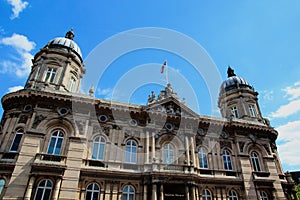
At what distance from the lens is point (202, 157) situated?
76.7 feet

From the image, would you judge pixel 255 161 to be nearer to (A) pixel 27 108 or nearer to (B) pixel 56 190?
(B) pixel 56 190

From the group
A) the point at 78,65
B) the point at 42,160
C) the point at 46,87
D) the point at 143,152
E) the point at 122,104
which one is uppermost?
the point at 78,65

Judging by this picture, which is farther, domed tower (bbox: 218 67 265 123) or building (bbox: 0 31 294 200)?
domed tower (bbox: 218 67 265 123)

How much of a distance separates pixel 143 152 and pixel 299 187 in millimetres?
38560

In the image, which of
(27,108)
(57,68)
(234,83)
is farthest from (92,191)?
(234,83)

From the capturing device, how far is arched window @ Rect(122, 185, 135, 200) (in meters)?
18.9

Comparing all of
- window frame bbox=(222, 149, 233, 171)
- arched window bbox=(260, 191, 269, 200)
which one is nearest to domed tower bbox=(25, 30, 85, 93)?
window frame bbox=(222, 149, 233, 171)

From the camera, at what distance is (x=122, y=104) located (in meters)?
22.9

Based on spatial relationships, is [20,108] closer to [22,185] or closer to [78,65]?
[22,185]

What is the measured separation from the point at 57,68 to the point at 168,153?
56.4 ft

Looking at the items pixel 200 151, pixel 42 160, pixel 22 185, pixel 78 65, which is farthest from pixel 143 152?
pixel 78 65

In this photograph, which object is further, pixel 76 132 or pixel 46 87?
pixel 46 87

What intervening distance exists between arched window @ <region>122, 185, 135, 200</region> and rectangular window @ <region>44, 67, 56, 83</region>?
15383 mm

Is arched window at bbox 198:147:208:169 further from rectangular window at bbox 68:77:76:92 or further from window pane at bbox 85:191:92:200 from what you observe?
rectangular window at bbox 68:77:76:92
